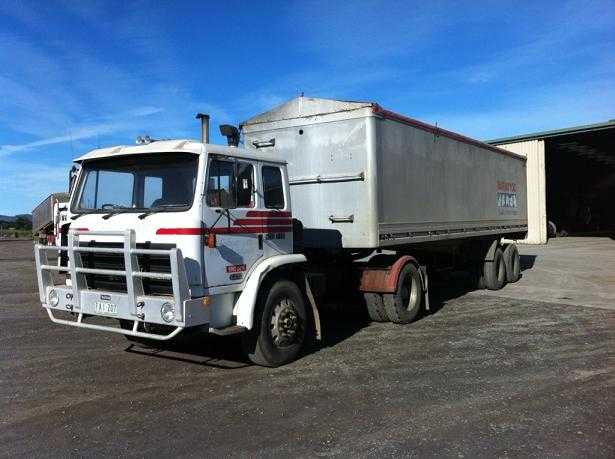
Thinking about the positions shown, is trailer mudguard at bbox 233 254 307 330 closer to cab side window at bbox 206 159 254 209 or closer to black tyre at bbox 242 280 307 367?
black tyre at bbox 242 280 307 367

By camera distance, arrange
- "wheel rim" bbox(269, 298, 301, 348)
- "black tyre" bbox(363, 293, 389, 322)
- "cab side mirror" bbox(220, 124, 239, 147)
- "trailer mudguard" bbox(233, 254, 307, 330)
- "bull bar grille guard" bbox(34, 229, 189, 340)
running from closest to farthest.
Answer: "bull bar grille guard" bbox(34, 229, 189, 340)
"trailer mudguard" bbox(233, 254, 307, 330)
"wheel rim" bbox(269, 298, 301, 348)
"cab side mirror" bbox(220, 124, 239, 147)
"black tyre" bbox(363, 293, 389, 322)

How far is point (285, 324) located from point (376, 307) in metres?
2.79

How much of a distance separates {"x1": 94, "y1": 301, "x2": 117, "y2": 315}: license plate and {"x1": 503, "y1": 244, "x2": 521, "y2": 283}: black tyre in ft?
36.0

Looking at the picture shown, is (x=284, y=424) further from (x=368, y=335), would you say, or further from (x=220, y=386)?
(x=368, y=335)

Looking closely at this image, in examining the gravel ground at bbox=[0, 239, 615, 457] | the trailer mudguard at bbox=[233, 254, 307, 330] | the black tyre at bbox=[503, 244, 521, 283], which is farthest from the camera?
the black tyre at bbox=[503, 244, 521, 283]

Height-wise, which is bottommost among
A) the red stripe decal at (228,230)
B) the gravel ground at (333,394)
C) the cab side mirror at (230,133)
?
the gravel ground at (333,394)

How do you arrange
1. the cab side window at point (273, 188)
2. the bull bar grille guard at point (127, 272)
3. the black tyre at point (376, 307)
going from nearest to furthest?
the bull bar grille guard at point (127, 272), the cab side window at point (273, 188), the black tyre at point (376, 307)

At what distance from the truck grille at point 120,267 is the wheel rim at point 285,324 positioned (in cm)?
138

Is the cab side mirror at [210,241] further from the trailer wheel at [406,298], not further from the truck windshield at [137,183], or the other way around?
the trailer wheel at [406,298]

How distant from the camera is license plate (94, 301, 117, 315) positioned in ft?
18.9

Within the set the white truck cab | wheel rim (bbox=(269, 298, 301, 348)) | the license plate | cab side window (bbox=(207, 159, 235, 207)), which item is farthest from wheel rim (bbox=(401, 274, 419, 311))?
the license plate

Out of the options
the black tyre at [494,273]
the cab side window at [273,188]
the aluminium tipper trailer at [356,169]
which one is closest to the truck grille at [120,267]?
the cab side window at [273,188]

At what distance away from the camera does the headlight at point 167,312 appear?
5.36 metres

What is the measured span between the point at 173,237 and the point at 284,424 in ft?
7.05
